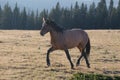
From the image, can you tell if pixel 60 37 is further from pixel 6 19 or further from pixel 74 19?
pixel 6 19

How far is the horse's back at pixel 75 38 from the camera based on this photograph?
1930 cm

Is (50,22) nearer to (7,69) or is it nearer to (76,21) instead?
(7,69)

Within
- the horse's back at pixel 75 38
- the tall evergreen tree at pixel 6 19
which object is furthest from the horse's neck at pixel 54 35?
the tall evergreen tree at pixel 6 19

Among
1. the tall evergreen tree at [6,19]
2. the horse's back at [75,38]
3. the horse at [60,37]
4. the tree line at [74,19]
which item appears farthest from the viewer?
the tall evergreen tree at [6,19]

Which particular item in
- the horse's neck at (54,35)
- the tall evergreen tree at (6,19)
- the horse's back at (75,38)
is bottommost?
the tall evergreen tree at (6,19)

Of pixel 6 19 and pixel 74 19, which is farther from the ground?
pixel 74 19

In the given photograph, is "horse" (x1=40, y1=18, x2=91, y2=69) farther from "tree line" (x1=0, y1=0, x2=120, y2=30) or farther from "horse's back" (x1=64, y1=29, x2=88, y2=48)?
"tree line" (x1=0, y1=0, x2=120, y2=30)

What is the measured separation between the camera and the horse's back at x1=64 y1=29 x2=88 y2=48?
19.3 meters

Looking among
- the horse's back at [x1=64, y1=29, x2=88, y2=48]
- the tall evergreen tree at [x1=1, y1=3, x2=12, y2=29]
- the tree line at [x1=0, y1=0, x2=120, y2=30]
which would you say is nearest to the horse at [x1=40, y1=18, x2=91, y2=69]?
the horse's back at [x1=64, y1=29, x2=88, y2=48]

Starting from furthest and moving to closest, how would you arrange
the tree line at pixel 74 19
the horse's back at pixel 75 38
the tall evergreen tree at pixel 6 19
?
the tall evergreen tree at pixel 6 19, the tree line at pixel 74 19, the horse's back at pixel 75 38

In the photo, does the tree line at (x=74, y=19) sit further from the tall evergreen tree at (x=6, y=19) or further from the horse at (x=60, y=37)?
the horse at (x=60, y=37)

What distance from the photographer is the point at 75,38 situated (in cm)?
1953

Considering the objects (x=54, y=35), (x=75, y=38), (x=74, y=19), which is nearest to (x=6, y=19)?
(x=74, y=19)

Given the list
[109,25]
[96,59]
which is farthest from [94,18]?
[96,59]
